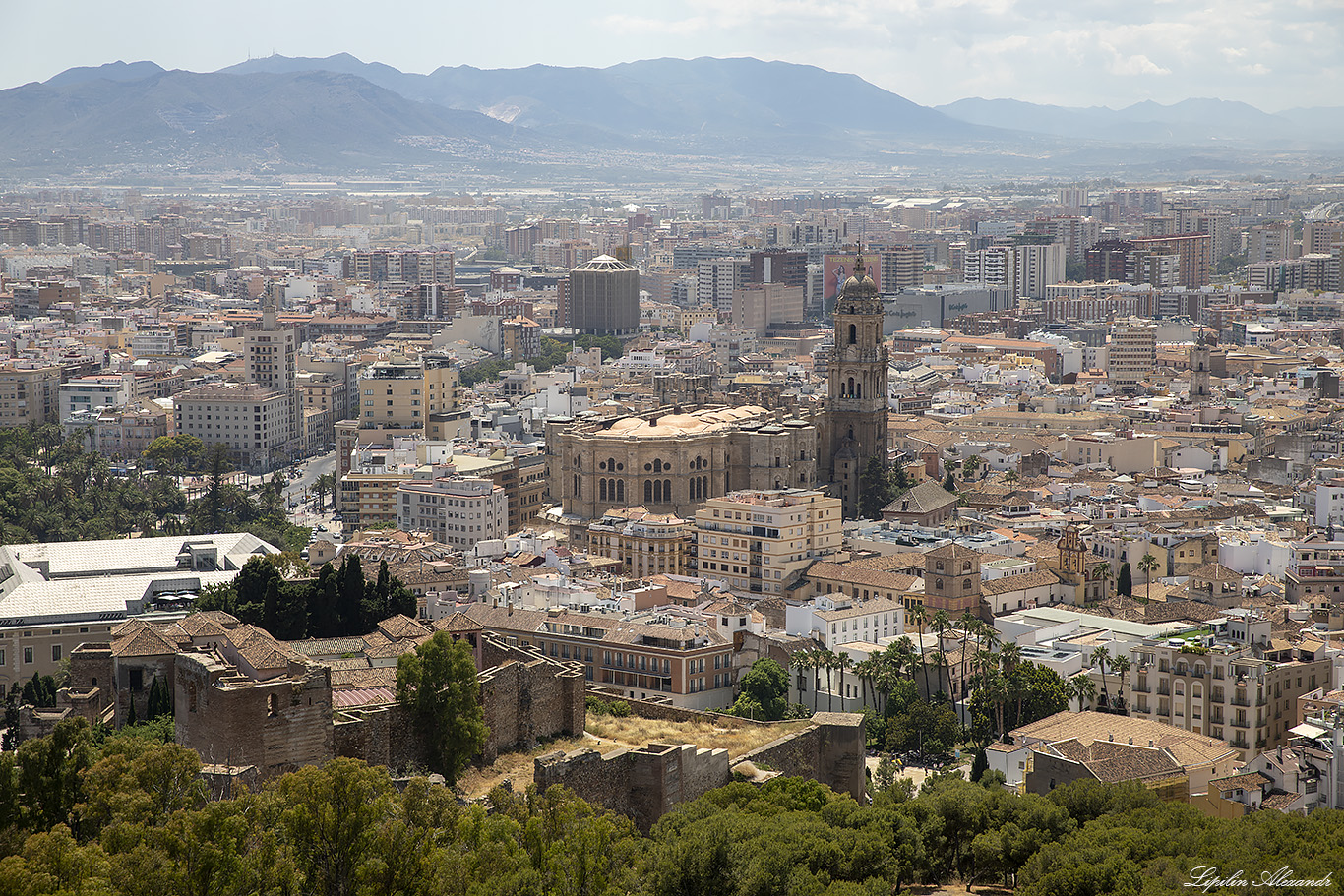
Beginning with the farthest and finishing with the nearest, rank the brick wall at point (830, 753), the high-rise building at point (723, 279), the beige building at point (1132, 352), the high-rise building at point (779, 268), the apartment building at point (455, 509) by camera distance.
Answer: the high-rise building at point (723, 279), the high-rise building at point (779, 268), the beige building at point (1132, 352), the apartment building at point (455, 509), the brick wall at point (830, 753)

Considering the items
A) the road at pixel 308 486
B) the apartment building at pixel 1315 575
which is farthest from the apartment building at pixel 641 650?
the road at pixel 308 486

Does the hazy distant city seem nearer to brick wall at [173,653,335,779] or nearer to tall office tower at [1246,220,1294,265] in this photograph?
brick wall at [173,653,335,779]

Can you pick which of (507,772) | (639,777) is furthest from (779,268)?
(507,772)

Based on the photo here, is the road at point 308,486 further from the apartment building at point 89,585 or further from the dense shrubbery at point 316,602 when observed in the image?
the dense shrubbery at point 316,602

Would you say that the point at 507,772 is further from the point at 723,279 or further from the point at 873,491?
the point at 723,279

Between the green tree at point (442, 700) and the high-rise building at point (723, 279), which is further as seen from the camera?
the high-rise building at point (723, 279)
